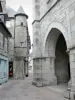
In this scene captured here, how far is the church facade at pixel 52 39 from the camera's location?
6074mm

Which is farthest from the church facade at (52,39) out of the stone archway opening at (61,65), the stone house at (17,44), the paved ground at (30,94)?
the stone house at (17,44)

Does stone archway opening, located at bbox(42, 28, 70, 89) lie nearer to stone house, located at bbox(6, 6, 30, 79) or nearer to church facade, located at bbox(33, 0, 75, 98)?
church facade, located at bbox(33, 0, 75, 98)

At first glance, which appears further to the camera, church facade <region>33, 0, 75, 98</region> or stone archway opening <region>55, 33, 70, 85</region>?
stone archway opening <region>55, 33, 70, 85</region>

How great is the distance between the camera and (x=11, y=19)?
2014cm

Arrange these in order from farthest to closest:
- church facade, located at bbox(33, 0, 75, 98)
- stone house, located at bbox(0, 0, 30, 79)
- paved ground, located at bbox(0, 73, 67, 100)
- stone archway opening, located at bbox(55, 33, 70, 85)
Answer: stone house, located at bbox(0, 0, 30, 79)
stone archway opening, located at bbox(55, 33, 70, 85)
church facade, located at bbox(33, 0, 75, 98)
paved ground, located at bbox(0, 73, 67, 100)

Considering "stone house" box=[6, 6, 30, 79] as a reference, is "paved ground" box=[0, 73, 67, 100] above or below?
below

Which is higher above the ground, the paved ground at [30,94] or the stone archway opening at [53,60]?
the stone archway opening at [53,60]

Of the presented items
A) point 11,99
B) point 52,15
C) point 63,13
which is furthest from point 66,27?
point 11,99

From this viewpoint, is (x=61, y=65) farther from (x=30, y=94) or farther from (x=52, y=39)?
(x=30, y=94)

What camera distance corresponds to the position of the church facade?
607 cm

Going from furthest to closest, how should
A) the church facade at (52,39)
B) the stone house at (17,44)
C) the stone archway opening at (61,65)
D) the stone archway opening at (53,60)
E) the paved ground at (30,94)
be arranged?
the stone house at (17,44) → the stone archway opening at (61,65) → the stone archway opening at (53,60) → the church facade at (52,39) → the paved ground at (30,94)

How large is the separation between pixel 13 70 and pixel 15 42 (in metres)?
3.87

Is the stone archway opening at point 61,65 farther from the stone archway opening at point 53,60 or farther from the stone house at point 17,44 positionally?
the stone house at point 17,44

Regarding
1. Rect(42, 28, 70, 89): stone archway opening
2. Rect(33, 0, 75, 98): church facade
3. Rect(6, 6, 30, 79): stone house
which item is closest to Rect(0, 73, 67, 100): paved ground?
Rect(33, 0, 75, 98): church facade
